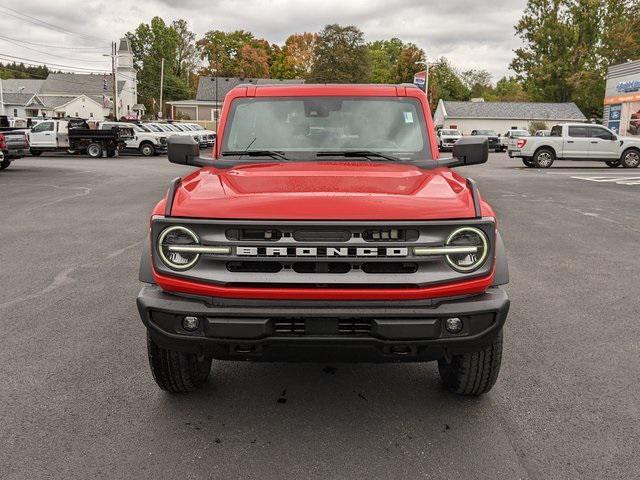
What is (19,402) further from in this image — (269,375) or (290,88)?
(290,88)

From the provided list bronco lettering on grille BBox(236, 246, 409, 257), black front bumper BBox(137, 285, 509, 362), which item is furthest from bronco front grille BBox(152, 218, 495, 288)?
black front bumper BBox(137, 285, 509, 362)

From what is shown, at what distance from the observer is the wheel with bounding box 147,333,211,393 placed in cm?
360

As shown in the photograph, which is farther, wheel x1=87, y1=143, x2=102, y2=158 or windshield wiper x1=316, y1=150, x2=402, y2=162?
wheel x1=87, y1=143, x2=102, y2=158

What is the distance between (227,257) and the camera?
315 cm

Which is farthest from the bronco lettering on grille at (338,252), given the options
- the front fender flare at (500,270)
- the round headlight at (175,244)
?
the front fender flare at (500,270)

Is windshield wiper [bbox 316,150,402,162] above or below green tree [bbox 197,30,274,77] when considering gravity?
below

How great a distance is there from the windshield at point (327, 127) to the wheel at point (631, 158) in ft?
85.5

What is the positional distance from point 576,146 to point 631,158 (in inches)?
107

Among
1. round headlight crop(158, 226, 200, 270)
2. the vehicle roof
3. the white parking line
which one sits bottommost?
the white parking line

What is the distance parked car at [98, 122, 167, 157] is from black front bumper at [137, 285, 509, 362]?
3398 cm

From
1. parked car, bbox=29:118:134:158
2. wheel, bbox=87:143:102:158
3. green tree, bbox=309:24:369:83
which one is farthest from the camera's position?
green tree, bbox=309:24:369:83

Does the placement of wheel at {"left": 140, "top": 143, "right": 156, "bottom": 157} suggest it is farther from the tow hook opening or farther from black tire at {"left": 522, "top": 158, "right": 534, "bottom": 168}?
the tow hook opening

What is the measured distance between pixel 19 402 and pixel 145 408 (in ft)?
2.53

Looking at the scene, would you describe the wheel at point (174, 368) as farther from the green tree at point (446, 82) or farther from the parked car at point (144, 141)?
the green tree at point (446, 82)
